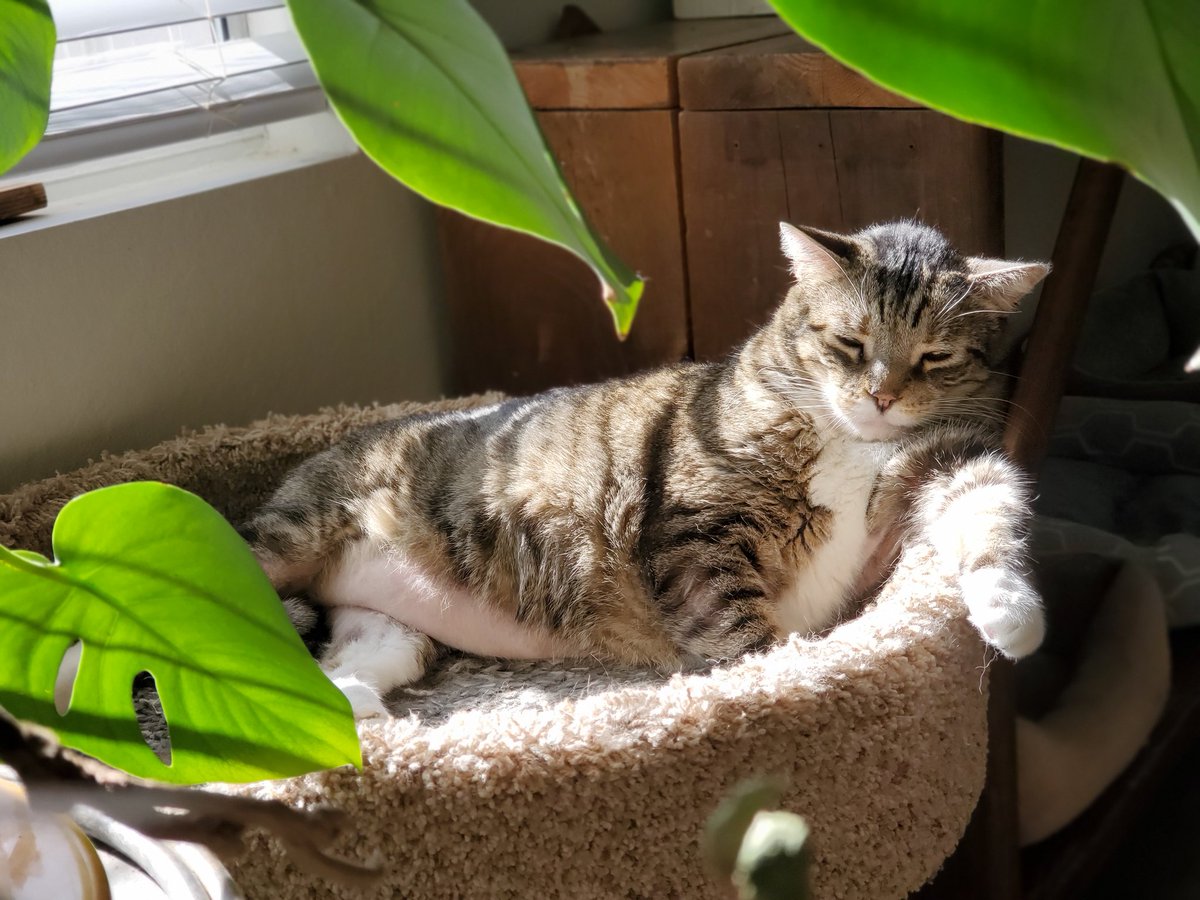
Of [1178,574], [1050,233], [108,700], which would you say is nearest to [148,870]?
[108,700]

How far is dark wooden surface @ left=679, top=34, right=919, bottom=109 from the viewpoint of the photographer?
52.5 inches

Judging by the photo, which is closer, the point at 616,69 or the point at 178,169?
the point at 616,69

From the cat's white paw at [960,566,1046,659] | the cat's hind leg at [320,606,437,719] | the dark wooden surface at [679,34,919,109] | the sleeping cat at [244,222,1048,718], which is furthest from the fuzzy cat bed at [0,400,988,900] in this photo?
the dark wooden surface at [679,34,919,109]

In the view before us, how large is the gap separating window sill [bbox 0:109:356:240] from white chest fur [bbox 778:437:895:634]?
3.03 ft

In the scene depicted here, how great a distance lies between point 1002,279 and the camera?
1140mm

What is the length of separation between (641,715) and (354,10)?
26.0 inches

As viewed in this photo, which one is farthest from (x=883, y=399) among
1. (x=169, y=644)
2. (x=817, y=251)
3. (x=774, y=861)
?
(x=774, y=861)

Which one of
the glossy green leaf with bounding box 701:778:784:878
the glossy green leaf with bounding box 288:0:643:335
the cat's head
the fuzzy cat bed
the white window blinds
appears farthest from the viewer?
the white window blinds

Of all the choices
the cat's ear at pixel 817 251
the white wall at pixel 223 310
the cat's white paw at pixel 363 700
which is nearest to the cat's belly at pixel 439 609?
the cat's white paw at pixel 363 700

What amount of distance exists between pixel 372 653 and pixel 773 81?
837 millimetres

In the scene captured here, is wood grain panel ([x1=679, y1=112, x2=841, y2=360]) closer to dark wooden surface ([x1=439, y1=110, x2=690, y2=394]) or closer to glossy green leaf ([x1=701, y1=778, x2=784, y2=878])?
dark wooden surface ([x1=439, y1=110, x2=690, y2=394])

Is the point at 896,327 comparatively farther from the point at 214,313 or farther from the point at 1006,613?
the point at 214,313

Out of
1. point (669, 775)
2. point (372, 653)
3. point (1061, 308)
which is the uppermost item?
point (1061, 308)

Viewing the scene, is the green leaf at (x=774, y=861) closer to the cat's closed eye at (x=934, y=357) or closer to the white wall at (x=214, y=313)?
the cat's closed eye at (x=934, y=357)
